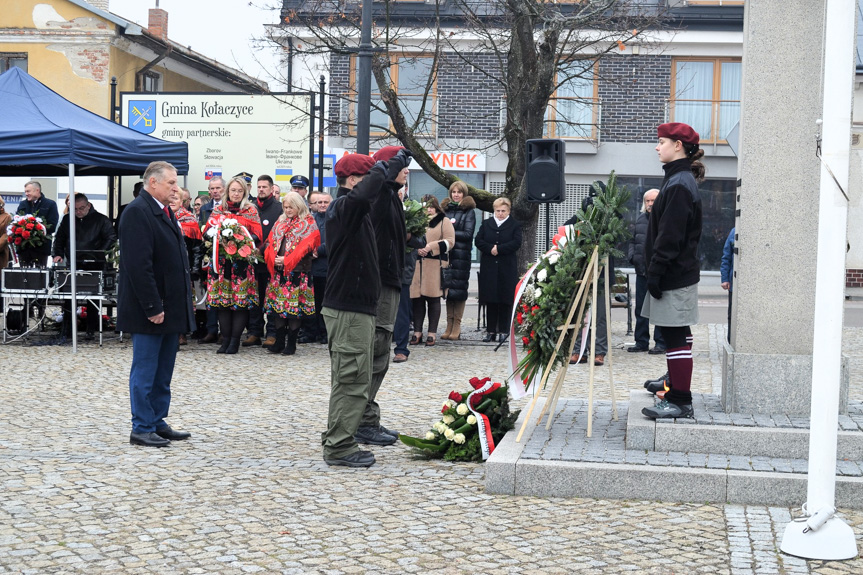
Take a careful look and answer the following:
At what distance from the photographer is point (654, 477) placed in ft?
19.6

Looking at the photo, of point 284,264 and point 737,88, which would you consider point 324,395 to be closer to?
point 284,264

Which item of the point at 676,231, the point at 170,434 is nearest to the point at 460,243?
the point at 170,434

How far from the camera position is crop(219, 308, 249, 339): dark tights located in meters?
12.9

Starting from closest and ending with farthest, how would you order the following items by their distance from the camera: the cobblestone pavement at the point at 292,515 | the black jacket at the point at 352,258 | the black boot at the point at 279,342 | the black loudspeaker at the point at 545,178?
the cobblestone pavement at the point at 292,515
the black jacket at the point at 352,258
the black loudspeaker at the point at 545,178
the black boot at the point at 279,342

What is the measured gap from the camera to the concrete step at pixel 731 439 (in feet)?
20.7

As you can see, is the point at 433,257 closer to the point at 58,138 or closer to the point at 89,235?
the point at 89,235

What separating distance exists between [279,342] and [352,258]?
21.0ft

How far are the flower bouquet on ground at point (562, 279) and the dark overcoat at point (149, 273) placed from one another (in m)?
2.43

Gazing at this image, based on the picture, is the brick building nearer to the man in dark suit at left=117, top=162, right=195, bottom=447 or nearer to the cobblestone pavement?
the cobblestone pavement

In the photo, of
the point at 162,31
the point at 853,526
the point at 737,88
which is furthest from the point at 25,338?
the point at 162,31

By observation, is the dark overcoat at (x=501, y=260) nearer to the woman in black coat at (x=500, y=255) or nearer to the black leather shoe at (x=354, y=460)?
the woman in black coat at (x=500, y=255)

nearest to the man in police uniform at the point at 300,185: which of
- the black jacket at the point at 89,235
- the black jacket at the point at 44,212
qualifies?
the black jacket at the point at 89,235

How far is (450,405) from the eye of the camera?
23.8 feet

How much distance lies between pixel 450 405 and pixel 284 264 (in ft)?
18.4
